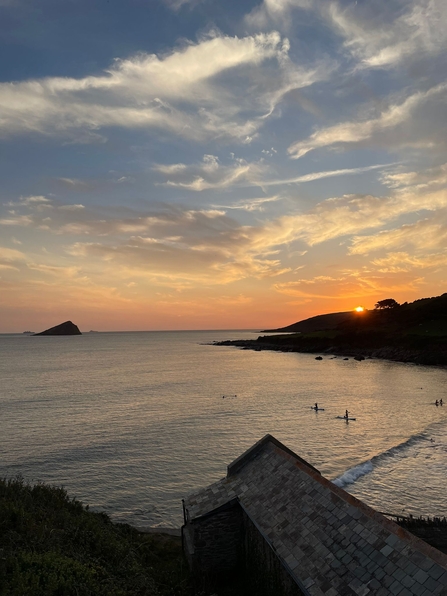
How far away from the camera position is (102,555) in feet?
51.2

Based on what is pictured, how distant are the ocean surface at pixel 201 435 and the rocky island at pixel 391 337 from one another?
35.4 meters

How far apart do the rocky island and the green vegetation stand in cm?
10792

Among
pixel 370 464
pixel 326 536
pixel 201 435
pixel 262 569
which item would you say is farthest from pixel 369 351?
pixel 326 536

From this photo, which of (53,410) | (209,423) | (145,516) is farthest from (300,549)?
(53,410)

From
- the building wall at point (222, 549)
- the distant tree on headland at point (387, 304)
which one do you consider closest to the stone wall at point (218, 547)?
the building wall at point (222, 549)

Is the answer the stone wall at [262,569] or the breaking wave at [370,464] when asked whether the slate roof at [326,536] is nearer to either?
the stone wall at [262,569]

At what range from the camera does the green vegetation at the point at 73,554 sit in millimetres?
11797

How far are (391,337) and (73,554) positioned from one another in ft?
469

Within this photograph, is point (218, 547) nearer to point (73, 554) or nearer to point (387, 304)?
point (73, 554)

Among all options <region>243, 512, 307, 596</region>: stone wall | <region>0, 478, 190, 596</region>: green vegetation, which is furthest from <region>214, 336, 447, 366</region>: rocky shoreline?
<region>243, 512, 307, 596</region>: stone wall

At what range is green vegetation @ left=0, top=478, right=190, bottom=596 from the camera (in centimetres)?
1180

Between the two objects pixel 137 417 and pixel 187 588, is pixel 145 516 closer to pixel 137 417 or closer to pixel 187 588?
pixel 187 588

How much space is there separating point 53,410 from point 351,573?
54.4 metres

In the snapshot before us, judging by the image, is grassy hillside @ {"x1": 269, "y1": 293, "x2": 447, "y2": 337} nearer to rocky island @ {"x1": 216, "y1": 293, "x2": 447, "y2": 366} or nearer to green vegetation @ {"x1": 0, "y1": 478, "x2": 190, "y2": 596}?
rocky island @ {"x1": 216, "y1": 293, "x2": 447, "y2": 366}
